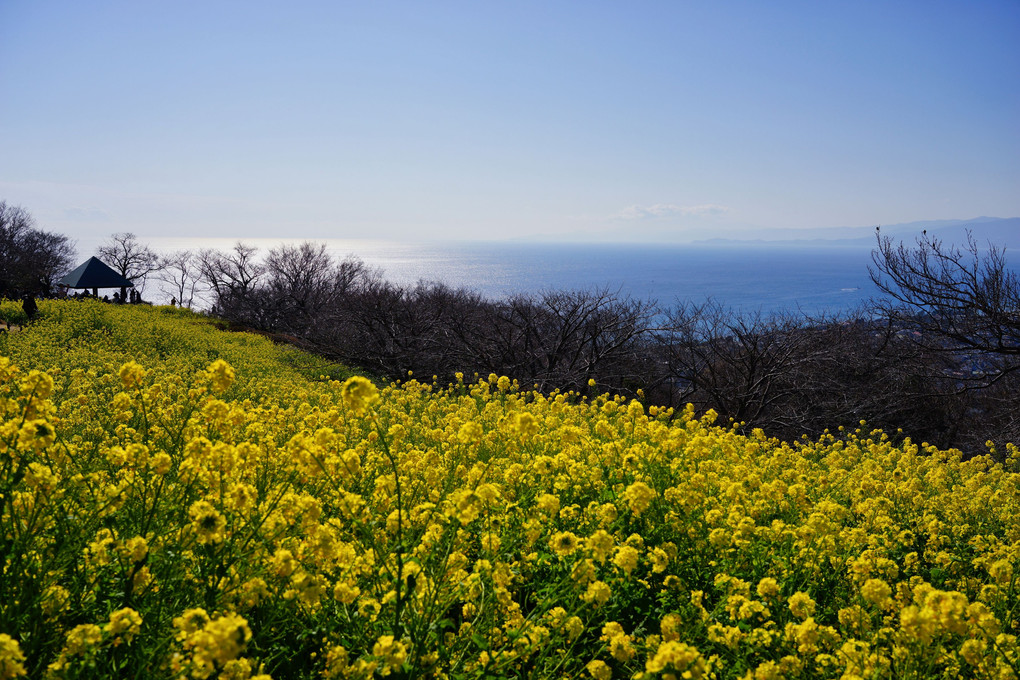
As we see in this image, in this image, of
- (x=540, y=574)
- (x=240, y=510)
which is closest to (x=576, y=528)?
(x=540, y=574)

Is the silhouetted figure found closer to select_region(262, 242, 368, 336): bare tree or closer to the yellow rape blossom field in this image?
the yellow rape blossom field

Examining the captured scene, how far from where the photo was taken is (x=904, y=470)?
7.55 m

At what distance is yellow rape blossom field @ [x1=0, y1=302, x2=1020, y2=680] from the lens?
7.68 ft

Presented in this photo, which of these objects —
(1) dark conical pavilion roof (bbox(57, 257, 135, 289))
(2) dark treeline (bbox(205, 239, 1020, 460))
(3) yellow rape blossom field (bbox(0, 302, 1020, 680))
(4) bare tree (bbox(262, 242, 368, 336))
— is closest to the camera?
(3) yellow rape blossom field (bbox(0, 302, 1020, 680))

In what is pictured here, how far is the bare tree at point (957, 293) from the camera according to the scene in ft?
38.4

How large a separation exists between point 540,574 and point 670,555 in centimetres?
85

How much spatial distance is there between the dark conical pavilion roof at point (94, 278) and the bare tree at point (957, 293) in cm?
4311

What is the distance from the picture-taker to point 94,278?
38719 millimetres

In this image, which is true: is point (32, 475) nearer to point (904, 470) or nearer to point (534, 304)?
point (904, 470)

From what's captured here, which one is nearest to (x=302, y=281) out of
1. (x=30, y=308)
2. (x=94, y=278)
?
(x=94, y=278)

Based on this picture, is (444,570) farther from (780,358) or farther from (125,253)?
(125,253)

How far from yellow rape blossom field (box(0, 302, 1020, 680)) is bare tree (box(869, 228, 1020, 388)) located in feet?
27.3

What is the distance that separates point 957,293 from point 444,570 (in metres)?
13.8

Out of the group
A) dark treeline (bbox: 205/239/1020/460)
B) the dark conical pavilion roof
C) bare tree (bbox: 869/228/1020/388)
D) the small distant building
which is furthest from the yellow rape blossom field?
the dark conical pavilion roof
